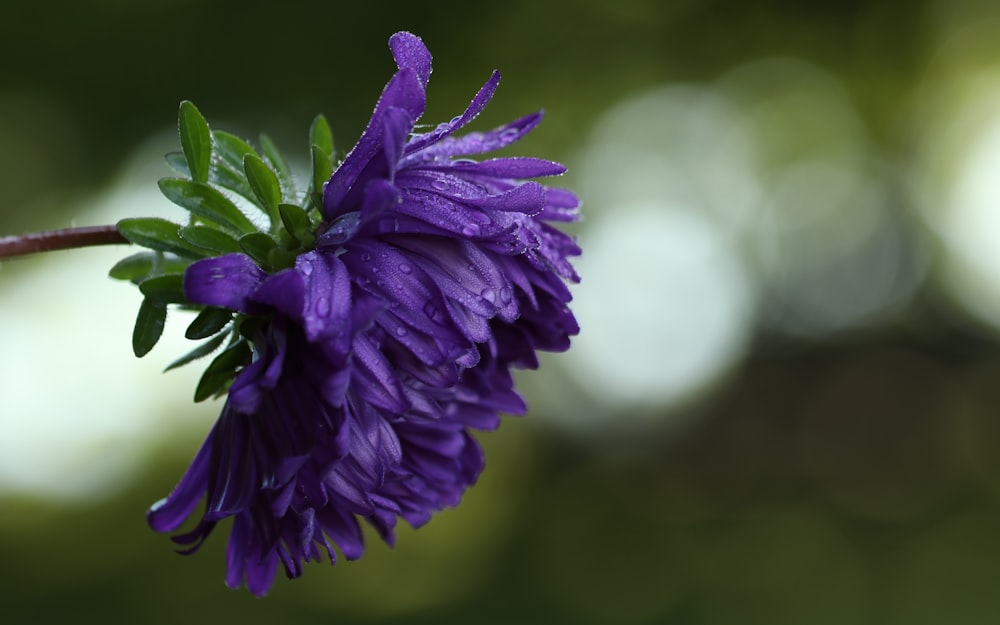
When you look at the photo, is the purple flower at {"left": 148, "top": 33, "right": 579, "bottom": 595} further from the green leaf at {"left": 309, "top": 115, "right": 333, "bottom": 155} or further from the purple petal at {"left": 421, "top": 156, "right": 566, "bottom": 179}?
the green leaf at {"left": 309, "top": 115, "right": 333, "bottom": 155}

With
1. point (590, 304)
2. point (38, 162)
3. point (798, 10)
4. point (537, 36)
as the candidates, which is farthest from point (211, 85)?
point (798, 10)

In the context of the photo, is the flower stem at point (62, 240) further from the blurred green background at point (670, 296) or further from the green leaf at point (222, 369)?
the blurred green background at point (670, 296)

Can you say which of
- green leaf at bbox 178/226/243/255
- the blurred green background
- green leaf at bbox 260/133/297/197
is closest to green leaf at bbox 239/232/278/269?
green leaf at bbox 178/226/243/255

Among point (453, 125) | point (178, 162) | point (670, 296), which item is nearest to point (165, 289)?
point (178, 162)

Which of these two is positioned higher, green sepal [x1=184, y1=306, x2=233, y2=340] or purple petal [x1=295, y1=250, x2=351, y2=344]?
purple petal [x1=295, y1=250, x2=351, y2=344]

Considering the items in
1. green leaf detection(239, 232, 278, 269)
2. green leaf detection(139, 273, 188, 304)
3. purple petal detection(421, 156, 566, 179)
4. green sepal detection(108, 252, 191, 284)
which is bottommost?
green leaf detection(139, 273, 188, 304)

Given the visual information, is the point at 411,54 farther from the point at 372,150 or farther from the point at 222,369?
the point at 222,369

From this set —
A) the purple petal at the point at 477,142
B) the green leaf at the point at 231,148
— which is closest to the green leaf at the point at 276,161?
the green leaf at the point at 231,148
